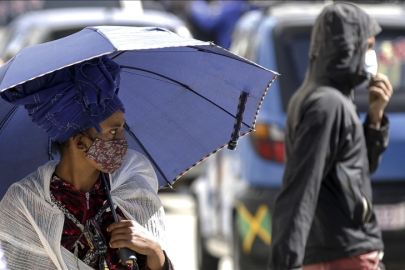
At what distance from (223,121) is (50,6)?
11.0 metres

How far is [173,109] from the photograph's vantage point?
2836 millimetres

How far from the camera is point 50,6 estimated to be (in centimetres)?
1330

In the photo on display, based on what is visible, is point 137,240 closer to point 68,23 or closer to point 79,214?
point 79,214

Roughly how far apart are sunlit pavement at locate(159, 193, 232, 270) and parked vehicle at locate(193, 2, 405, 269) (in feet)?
2.50

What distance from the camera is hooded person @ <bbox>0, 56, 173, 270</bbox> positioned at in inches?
90.2

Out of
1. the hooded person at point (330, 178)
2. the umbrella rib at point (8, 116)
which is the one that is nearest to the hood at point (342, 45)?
the hooded person at point (330, 178)

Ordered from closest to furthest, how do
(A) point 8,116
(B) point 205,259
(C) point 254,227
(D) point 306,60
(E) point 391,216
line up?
(A) point 8,116, (E) point 391,216, (C) point 254,227, (D) point 306,60, (B) point 205,259

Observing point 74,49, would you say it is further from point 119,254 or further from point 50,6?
point 50,6

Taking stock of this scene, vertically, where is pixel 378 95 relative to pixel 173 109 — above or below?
below

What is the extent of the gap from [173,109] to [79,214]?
65cm

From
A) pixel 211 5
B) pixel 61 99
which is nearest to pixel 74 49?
pixel 61 99

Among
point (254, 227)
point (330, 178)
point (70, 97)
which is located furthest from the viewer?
point (254, 227)

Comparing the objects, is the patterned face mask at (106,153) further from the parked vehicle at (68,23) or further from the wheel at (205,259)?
the parked vehicle at (68,23)

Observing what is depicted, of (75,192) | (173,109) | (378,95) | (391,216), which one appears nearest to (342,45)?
(378,95)
